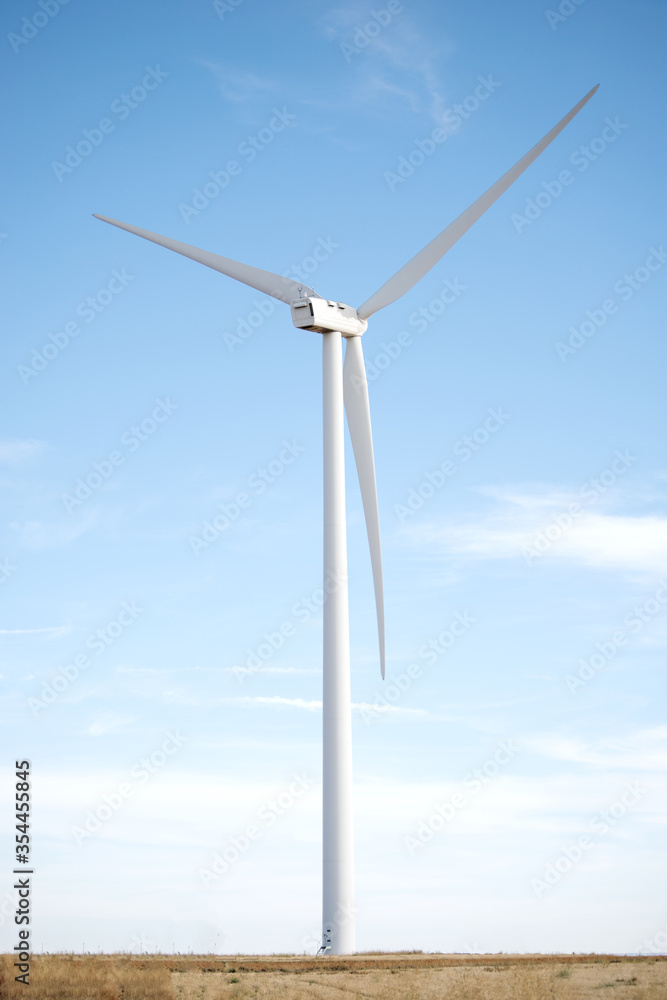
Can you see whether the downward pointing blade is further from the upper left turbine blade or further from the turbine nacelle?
the upper left turbine blade

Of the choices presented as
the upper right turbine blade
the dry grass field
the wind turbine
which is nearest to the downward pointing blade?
the wind turbine

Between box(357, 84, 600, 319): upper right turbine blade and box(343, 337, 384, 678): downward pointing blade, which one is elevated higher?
box(357, 84, 600, 319): upper right turbine blade

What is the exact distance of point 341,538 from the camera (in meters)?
34.8

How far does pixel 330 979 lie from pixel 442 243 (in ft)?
74.8

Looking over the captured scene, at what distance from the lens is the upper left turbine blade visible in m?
38.3

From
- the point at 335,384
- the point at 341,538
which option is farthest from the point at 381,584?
the point at 335,384

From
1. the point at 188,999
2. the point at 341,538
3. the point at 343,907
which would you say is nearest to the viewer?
the point at 188,999

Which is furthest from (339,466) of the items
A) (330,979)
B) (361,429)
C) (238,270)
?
(330,979)

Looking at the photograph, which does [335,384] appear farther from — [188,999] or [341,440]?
[188,999]

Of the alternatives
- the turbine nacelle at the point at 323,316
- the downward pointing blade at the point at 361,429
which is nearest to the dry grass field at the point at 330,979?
the downward pointing blade at the point at 361,429

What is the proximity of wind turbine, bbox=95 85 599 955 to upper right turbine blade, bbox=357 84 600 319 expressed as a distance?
0.11ft

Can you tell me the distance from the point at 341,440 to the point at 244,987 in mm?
15603

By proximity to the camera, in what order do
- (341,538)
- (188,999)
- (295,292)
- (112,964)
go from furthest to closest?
(295,292)
(341,538)
(112,964)
(188,999)

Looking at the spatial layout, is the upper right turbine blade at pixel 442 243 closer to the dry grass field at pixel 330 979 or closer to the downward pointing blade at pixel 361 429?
the downward pointing blade at pixel 361 429
